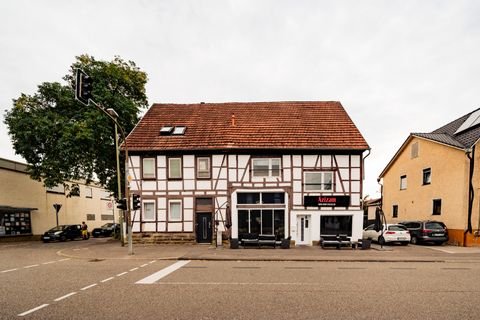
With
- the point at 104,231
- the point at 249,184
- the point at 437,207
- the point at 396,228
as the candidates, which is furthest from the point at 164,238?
the point at 437,207

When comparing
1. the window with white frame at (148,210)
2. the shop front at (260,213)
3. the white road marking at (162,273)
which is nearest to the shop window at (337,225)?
the shop front at (260,213)

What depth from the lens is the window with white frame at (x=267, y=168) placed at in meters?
17.4

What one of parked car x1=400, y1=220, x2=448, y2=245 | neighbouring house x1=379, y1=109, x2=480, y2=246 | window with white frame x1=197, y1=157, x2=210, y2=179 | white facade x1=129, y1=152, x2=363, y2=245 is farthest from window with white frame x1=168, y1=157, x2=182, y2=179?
neighbouring house x1=379, y1=109, x2=480, y2=246

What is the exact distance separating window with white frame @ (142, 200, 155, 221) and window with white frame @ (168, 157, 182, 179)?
2205mm

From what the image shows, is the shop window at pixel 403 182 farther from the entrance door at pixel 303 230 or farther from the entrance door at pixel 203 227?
the entrance door at pixel 203 227

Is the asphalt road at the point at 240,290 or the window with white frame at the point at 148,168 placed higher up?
the window with white frame at the point at 148,168

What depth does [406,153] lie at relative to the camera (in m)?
23.4

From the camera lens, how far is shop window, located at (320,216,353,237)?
16.9 m

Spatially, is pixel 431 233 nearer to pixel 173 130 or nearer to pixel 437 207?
pixel 437 207

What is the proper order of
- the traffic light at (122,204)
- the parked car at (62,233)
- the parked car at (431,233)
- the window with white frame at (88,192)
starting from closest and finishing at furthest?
1. the traffic light at (122,204)
2. the parked car at (431,233)
3. the parked car at (62,233)
4. the window with white frame at (88,192)

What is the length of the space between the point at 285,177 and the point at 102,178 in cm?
1452

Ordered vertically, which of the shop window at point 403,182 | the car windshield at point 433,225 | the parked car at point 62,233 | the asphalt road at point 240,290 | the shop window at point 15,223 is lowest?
the parked car at point 62,233

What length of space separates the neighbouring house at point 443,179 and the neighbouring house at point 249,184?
629cm

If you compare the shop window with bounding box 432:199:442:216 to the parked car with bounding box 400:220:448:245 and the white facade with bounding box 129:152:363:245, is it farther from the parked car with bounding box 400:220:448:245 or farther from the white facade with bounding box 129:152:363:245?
the white facade with bounding box 129:152:363:245
